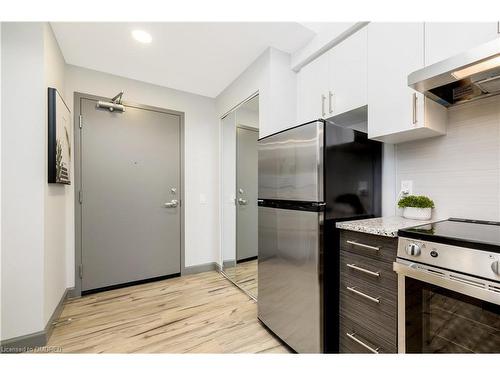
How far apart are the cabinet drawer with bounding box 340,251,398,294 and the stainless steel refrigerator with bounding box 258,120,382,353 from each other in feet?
0.26

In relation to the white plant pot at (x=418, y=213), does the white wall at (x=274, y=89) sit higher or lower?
higher

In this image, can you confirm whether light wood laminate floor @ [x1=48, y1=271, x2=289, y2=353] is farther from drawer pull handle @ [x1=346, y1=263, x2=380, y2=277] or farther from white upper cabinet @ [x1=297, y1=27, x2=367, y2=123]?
white upper cabinet @ [x1=297, y1=27, x2=367, y2=123]

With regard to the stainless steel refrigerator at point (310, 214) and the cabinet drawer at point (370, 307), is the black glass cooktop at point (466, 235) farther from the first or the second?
the stainless steel refrigerator at point (310, 214)

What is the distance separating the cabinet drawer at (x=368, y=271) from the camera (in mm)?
1104

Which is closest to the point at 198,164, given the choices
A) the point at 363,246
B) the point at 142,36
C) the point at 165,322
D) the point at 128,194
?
the point at 128,194

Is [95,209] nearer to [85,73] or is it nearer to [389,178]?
[85,73]

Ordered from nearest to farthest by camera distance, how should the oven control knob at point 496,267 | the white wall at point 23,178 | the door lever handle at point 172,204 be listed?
the oven control knob at point 496,267 → the white wall at point 23,178 → the door lever handle at point 172,204

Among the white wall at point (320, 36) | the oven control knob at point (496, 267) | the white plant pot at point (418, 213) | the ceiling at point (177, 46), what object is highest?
the ceiling at point (177, 46)

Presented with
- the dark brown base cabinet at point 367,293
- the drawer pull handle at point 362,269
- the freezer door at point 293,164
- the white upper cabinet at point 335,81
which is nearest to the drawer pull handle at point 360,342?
the dark brown base cabinet at point 367,293

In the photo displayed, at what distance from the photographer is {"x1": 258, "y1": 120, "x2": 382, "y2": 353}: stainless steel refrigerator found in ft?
4.45

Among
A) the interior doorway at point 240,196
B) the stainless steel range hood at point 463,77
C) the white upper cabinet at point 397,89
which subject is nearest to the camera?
the stainless steel range hood at point 463,77

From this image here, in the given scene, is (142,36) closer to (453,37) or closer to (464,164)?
(453,37)

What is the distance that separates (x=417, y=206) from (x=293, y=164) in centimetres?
85

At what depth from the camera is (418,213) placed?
4.72 feet
